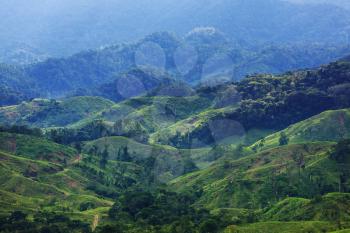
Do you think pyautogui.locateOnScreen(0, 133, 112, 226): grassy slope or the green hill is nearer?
the green hill

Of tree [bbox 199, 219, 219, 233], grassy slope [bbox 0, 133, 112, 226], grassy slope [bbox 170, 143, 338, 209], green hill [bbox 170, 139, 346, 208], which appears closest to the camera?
tree [bbox 199, 219, 219, 233]

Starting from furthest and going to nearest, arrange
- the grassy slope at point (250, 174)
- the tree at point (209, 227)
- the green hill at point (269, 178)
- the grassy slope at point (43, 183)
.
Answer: the grassy slope at point (43, 183) → the grassy slope at point (250, 174) → the green hill at point (269, 178) → the tree at point (209, 227)

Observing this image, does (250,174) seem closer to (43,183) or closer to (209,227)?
(209,227)

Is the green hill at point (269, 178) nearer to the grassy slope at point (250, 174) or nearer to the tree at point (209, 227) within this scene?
the grassy slope at point (250, 174)

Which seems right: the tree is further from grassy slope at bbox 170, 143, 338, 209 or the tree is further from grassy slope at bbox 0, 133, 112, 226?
grassy slope at bbox 0, 133, 112, 226

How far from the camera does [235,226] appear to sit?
370ft

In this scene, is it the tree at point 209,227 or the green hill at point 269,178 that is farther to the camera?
the green hill at point 269,178

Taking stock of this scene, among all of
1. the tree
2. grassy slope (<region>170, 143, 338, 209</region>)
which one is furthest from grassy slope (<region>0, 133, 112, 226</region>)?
the tree

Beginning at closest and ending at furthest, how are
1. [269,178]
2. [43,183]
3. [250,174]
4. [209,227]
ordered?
[209,227], [269,178], [250,174], [43,183]

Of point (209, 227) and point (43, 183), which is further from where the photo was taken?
point (43, 183)

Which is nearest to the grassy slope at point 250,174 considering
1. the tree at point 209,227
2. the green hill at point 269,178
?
the green hill at point 269,178

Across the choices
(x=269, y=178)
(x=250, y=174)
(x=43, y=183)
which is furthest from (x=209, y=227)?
(x=43, y=183)

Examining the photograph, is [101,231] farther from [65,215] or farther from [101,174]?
[101,174]

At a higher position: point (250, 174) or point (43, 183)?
point (250, 174)
